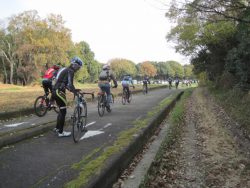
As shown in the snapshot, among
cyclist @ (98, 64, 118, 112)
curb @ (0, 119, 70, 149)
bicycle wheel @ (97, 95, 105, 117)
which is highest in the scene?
cyclist @ (98, 64, 118, 112)

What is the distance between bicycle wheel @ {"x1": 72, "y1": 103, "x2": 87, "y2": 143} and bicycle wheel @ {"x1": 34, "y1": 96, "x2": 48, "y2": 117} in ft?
14.4

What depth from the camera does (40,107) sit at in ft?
42.8

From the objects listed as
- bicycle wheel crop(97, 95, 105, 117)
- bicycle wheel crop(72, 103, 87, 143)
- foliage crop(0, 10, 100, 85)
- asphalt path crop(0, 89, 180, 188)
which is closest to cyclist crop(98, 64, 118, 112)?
bicycle wheel crop(97, 95, 105, 117)

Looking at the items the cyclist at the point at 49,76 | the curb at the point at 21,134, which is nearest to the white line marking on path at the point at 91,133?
the curb at the point at 21,134

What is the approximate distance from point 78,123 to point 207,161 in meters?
3.32

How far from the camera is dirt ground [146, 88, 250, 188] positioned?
19.6ft

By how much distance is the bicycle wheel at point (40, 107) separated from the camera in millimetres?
12891

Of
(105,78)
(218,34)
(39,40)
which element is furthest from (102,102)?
(39,40)

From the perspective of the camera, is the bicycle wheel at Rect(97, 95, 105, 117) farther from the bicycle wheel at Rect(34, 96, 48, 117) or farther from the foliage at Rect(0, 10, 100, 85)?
the foliage at Rect(0, 10, 100, 85)

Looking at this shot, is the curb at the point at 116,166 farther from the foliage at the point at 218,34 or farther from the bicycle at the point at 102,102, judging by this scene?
the bicycle at the point at 102,102

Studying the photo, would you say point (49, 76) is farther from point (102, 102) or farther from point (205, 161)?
point (205, 161)

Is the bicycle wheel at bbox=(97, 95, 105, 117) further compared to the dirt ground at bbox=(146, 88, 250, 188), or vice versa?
the bicycle wheel at bbox=(97, 95, 105, 117)

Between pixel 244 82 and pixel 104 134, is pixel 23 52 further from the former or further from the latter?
pixel 104 134

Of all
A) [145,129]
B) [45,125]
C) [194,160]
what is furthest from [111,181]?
[45,125]
